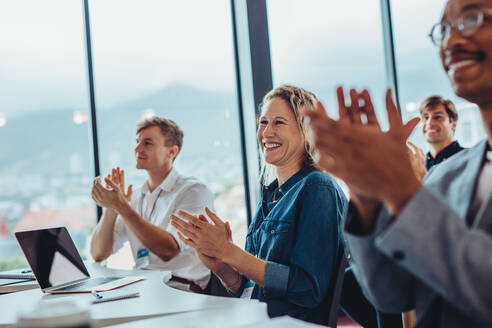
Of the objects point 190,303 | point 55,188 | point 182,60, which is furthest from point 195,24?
point 190,303

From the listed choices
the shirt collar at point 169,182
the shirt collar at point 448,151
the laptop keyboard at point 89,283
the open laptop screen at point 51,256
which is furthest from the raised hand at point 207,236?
the shirt collar at point 448,151

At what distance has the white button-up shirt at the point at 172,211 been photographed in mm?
2500

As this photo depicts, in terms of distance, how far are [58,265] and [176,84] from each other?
2528 mm

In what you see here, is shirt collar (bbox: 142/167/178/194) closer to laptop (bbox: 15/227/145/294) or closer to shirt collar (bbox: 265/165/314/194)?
laptop (bbox: 15/227/145/294)

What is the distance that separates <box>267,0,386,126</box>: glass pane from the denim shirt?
2.57 m

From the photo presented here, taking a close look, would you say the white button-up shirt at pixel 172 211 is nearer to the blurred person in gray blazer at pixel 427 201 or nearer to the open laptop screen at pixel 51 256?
the open laptop screen at pixel 51 256

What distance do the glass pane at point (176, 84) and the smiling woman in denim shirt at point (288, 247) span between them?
6.46 feet

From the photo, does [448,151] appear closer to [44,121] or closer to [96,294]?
[96,294]

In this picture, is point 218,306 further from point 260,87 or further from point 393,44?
point 393,44

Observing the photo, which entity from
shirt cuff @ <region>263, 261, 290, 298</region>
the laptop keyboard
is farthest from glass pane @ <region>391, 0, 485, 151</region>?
the laptop keyboard

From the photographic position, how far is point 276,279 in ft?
5.15

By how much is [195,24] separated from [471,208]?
3577mm

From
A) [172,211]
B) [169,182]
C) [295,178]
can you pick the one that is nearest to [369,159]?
[295,178]

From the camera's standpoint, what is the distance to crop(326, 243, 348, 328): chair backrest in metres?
1.56
